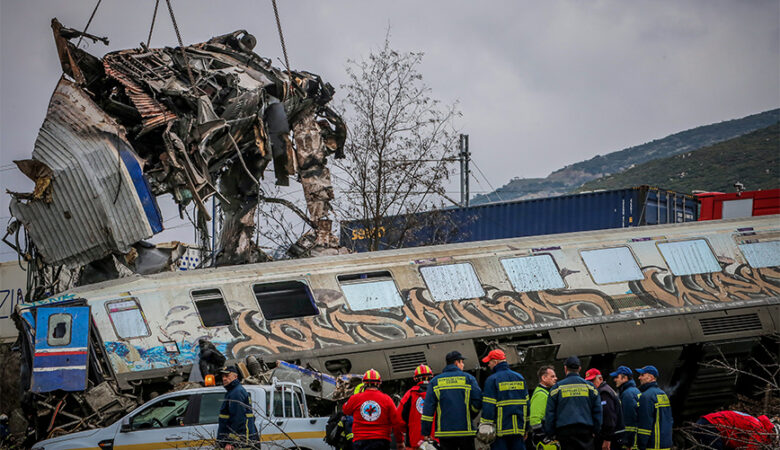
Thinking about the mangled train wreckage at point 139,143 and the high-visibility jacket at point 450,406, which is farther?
the mangled train wreckage at point 139,143

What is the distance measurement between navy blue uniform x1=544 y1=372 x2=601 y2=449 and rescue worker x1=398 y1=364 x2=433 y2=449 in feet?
5.00

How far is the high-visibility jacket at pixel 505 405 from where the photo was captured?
9.52 m

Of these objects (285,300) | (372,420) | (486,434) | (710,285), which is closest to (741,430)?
(486,434)

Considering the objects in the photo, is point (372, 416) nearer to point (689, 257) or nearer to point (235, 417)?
point (235, 417)

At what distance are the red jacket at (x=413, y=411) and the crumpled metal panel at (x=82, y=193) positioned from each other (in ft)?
24.8

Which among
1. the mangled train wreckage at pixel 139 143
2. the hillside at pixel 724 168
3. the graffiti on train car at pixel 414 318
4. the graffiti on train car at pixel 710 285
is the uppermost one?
the hillside at pixel 724 168

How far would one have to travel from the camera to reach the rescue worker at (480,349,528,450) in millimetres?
9523

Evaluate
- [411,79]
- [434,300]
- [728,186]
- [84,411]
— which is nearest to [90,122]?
[84,411]

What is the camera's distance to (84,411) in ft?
43.2

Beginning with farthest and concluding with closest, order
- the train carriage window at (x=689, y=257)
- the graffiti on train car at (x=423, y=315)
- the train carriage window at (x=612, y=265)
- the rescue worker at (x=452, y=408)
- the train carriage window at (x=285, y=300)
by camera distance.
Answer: the train carriage window at (x=689, y=257), the train carriage window at (x=612, y=265), the train carriage window at (x=285, y=300), the graffiti on train car at (x=423, y=315), the rescue worker at (x=452, y=408)

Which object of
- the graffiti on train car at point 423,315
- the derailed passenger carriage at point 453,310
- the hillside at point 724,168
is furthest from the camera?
the hillside at point 724,168

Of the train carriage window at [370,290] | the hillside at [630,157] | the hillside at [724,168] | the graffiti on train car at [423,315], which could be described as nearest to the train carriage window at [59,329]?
the graffiti on train car at [423,315]

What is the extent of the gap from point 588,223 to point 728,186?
48193 millimetres

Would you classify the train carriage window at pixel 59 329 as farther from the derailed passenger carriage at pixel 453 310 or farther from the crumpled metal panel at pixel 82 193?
the crumpled metal panel at pixel 82 193
